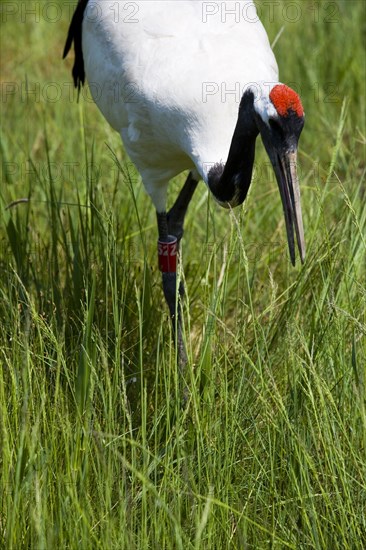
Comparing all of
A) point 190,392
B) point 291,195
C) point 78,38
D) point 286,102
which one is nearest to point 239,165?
point 291,195

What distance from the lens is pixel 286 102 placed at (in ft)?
10.6

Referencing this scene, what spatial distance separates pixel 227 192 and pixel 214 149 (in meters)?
0.19

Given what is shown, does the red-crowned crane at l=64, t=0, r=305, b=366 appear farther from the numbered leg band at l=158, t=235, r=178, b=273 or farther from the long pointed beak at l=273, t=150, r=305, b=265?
the numbered leg band at l=158, t=235, r=178, b=273

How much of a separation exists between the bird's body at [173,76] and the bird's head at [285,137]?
0.76ft

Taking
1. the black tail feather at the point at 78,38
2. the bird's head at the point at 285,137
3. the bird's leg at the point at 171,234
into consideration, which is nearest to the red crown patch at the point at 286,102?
the bird's head at the point at 285,137

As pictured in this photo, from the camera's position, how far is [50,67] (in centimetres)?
710

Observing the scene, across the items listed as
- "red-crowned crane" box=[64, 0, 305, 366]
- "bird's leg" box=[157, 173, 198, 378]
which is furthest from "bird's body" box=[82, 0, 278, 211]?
"bird's leg" box=[157, 173, 198, 378]

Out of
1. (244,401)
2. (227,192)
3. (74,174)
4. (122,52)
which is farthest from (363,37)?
(244,401)

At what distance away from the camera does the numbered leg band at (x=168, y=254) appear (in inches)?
177

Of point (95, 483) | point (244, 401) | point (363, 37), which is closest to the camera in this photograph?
point (95, 483)

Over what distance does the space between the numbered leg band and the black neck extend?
83cm

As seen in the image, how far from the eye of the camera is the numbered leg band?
4496 mm

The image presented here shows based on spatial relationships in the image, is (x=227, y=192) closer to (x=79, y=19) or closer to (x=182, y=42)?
(x=182, y=42)

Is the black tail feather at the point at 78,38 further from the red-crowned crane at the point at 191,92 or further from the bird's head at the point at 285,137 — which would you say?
the bird's head at the point at 285,137
